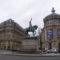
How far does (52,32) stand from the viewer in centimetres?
6931

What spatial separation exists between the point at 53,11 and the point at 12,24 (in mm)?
21087

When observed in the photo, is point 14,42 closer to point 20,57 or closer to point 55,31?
point 55,31

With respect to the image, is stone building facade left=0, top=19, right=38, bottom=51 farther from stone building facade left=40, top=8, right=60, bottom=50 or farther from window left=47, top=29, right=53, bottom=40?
window left=47, top=29, right=53, bottom=40

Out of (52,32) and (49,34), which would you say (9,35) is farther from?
(52,32)

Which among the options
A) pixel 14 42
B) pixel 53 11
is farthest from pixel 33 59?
pixel 14 42

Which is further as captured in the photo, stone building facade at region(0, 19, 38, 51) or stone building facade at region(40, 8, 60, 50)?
stone building facade at region(0, 19, 38, 51)

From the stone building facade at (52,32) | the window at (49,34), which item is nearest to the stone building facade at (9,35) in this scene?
the stone building facade at (52,32)

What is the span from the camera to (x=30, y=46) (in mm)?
50375

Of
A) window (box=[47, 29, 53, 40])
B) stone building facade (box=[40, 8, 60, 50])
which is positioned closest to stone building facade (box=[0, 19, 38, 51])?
stone building facade (box=[40, 8, 60, 50])

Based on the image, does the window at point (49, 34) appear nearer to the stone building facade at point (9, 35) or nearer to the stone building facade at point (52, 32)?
the stone building facade at point (52, 32)

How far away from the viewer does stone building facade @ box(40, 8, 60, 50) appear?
6862cm

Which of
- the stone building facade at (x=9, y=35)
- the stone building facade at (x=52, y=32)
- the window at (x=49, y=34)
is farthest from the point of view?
the stone building facade at (x=9, y=35)

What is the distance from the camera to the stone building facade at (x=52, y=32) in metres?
68.6

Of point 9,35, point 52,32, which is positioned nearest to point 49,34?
point 52,32
